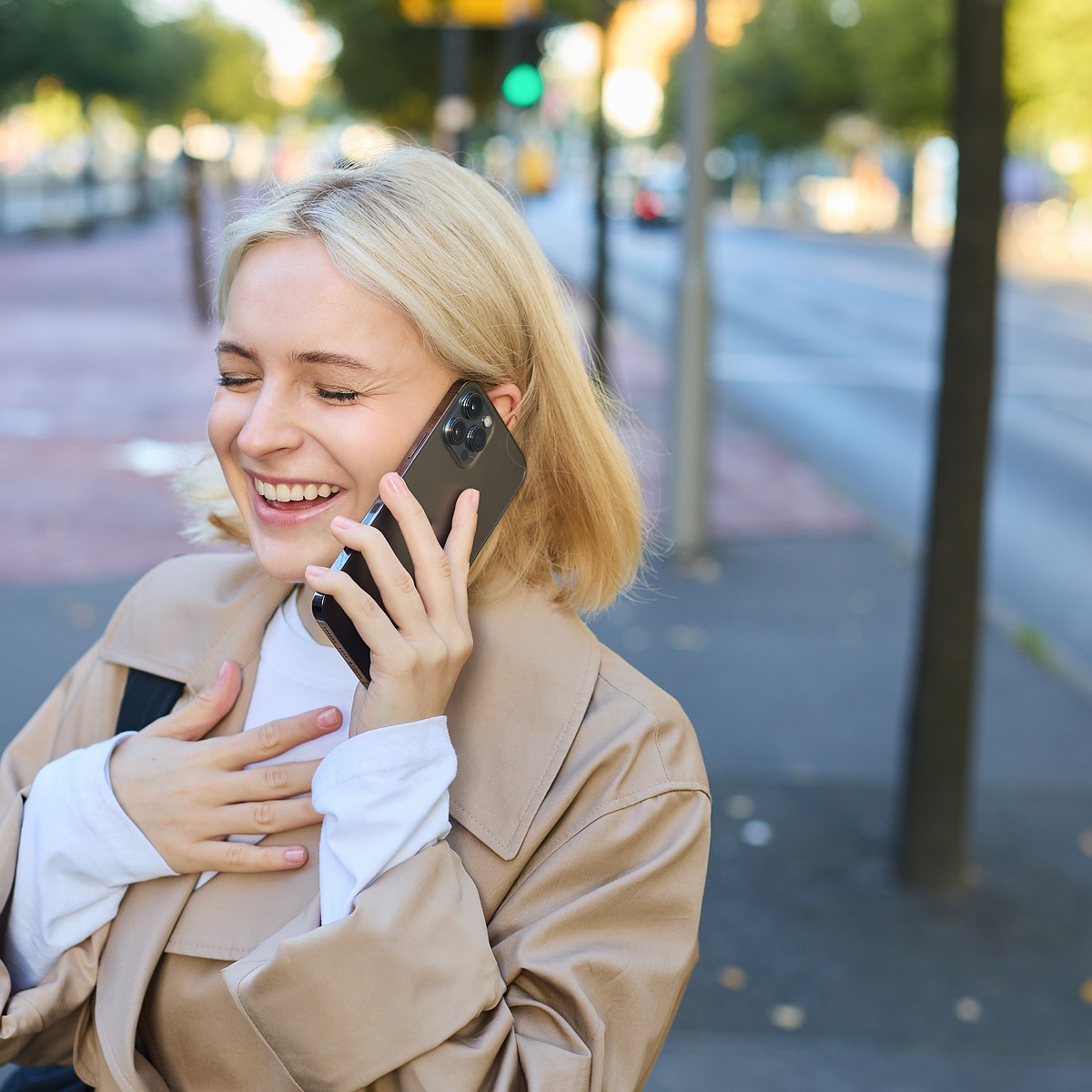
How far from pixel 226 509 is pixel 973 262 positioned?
3.09 m

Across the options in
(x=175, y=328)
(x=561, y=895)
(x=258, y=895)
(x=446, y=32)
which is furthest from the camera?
(x=446, y=32)

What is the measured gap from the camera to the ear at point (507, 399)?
68.9 inches

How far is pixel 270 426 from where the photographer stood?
1589mm

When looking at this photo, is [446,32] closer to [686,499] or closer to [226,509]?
[686,499]

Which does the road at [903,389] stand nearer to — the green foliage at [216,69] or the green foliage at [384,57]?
the green foliage at [384,57]

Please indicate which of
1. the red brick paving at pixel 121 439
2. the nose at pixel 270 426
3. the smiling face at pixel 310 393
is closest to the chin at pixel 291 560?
the smiling face at pixel 310 393

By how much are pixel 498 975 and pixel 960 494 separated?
11.1 feet

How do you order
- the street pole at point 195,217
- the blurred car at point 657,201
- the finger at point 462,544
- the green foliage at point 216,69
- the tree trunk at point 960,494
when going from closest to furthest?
the finger at point 462,544 → the tree trunk at point 960,494 → the street pole at point 195,217 → the blurred car at point 657,201 → the green foliage at point 216,69

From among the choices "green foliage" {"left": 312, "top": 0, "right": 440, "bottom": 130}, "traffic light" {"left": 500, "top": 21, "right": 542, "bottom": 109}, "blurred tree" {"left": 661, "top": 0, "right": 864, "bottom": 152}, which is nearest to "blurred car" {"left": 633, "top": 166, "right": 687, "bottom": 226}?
"blurred tree" {"left": 661, "top": 0, "right": 864, "bottom": 152}

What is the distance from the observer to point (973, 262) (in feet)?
14.5

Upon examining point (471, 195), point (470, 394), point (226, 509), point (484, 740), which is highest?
point (471, 195)

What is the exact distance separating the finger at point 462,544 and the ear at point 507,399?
17 cm

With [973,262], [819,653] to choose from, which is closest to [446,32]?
[819,653]

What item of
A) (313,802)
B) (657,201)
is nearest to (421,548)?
(313,802)
